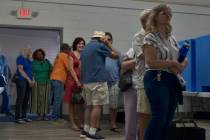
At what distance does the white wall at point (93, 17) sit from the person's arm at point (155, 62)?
5.24 meters

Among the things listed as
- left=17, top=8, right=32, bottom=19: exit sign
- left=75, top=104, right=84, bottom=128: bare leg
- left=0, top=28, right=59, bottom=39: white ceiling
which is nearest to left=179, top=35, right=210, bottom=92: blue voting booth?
left=75, top=104, right=84, bottom=128: bare leg

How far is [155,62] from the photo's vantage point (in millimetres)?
2611

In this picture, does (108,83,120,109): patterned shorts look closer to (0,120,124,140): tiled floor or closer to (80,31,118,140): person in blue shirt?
(0,120,124,140): tiled floor

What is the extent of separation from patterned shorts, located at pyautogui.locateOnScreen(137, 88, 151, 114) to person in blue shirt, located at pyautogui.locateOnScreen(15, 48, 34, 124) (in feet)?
13.5

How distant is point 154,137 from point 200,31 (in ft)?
21.1

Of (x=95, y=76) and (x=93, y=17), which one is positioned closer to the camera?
(x=95, y=76)

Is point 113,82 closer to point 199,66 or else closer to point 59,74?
point 59,74

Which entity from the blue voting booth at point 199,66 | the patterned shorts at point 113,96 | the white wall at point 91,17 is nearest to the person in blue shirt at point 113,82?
the patterned shorts at point 113,96

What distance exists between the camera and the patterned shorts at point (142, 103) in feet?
9.15

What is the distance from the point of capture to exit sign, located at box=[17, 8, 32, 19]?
293 inches

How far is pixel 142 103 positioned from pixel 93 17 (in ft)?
17.3

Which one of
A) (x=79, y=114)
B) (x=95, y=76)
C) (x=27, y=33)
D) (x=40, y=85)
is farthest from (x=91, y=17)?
(x=95, y=76)

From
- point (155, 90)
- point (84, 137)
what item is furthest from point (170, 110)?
point (84, 137)

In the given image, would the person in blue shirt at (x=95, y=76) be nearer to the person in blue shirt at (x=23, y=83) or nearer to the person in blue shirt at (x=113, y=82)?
the person in blue shirt at (x=113, y=82)
